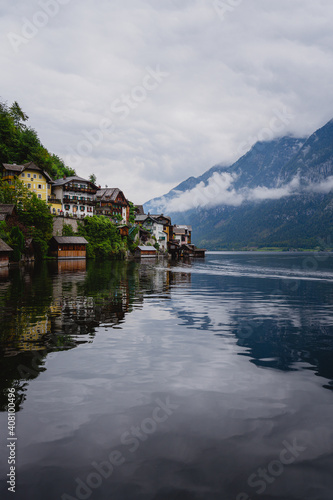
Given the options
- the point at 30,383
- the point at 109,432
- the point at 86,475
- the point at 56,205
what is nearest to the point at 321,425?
the point at 109,432

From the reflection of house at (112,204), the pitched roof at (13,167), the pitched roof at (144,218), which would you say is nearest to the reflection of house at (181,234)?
the pitched roof at (144,218)

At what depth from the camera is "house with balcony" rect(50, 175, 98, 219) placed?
112 m

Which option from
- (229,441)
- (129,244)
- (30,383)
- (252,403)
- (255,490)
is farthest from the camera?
(129,244)

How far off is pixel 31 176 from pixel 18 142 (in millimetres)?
17518

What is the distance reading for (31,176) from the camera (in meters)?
100

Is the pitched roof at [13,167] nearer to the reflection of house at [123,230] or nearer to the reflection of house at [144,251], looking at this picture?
the reflection of house at [123,230]

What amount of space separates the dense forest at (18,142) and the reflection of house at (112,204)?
1864 cm

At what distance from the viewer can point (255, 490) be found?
19.7ft

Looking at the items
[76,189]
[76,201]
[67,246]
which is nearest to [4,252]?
[67,246]

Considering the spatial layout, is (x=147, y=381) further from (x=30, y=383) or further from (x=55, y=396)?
(x=30, y=383)

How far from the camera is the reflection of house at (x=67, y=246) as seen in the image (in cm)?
9312

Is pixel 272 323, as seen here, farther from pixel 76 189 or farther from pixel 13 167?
pixel 76 189

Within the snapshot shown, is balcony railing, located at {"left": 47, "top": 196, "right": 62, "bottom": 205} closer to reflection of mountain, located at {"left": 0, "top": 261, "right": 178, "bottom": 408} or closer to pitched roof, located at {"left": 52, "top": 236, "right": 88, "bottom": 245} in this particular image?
pitched roof, located at {"left": 52, "top": 236, "right": 88, "bottom": 245}

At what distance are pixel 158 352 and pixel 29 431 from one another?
6.90m
